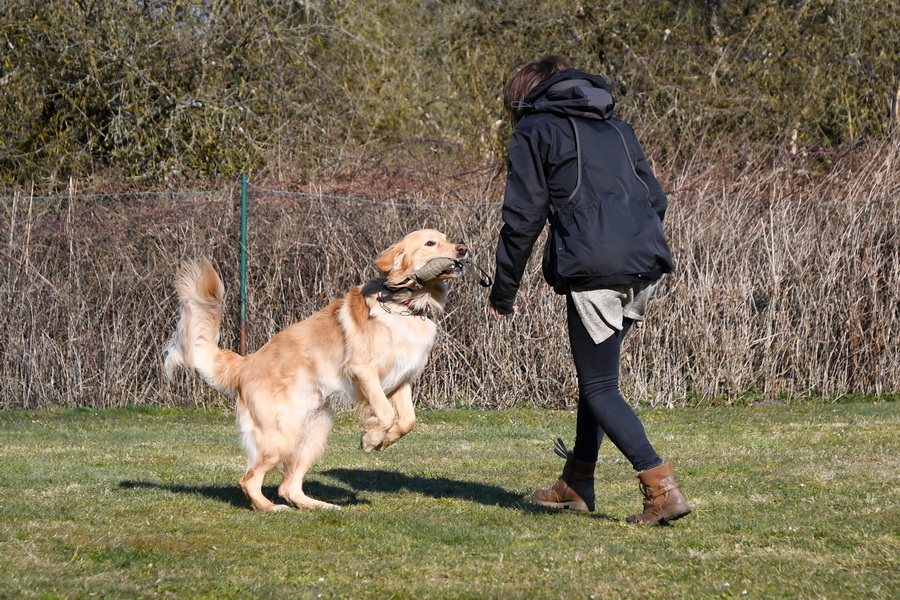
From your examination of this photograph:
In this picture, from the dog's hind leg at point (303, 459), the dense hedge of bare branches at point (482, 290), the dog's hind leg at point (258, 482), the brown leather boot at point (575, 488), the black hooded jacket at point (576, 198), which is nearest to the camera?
the black hooded jacket at point (576, 198)

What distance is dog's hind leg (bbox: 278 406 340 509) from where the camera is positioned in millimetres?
5203

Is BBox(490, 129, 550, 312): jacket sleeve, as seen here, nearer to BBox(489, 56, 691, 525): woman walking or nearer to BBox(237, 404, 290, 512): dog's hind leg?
BBox(489, 56, 691, 525): woman walking

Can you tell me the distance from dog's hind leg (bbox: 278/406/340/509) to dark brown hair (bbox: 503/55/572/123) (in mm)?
1855

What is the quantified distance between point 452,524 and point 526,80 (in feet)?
6.37

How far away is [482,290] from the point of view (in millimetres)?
9180

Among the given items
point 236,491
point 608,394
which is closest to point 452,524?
point 608,394

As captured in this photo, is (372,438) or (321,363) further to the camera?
(321,363)

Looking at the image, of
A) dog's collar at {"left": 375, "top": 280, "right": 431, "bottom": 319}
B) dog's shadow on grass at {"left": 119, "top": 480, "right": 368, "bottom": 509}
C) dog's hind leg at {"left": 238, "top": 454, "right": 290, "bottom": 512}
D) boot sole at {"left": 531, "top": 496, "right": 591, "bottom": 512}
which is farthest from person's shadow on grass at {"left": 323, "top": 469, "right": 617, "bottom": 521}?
dog's collar at {"left": 375, "top": 280, "right": 431, "bottom": 319}

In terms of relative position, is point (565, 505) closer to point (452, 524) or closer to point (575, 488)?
point (575, 488)

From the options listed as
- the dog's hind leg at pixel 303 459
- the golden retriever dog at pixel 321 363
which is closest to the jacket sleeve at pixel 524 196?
the golden retriever dog at pixel 321 363

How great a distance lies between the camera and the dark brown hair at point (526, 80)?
4488mm

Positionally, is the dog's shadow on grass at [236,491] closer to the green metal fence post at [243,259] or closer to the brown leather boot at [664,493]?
the brown leather boot at [664,493]

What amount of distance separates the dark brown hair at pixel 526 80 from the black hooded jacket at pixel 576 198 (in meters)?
0.07

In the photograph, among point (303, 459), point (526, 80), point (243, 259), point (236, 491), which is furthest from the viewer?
point (243, 259)
